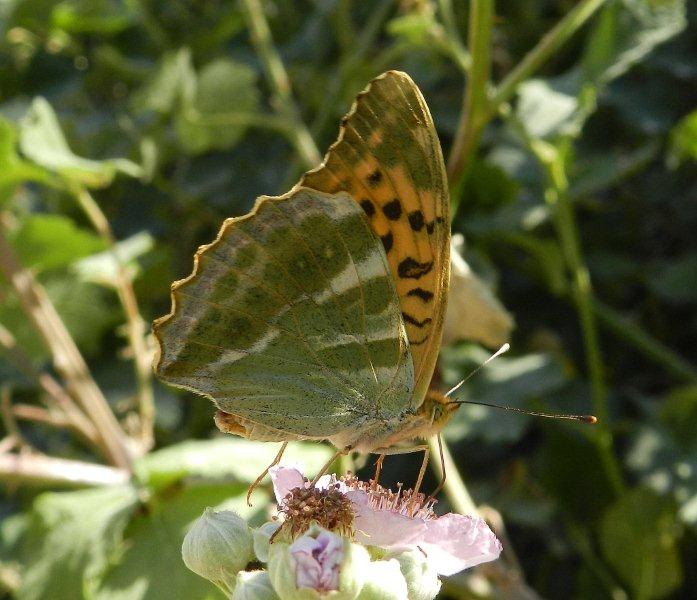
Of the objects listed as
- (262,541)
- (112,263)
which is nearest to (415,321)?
(262,541)

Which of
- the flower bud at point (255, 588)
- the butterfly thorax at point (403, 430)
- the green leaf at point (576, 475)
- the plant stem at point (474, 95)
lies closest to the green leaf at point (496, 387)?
the green leaf at point (576, 475)

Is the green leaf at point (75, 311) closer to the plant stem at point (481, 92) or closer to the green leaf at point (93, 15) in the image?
the green leaf at point (93, 15)

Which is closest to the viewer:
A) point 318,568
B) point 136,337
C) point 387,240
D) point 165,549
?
point 318,568

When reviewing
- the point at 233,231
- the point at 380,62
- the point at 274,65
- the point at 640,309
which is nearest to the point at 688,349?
the point at 640,309

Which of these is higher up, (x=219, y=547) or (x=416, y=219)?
(x=416, y=219)

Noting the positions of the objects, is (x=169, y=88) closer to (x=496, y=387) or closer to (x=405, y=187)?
(x=496, y=387)

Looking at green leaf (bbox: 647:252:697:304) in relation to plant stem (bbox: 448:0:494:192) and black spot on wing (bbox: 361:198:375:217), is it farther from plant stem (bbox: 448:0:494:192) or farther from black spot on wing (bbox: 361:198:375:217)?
black spot on wing (bbox: 361:198:375:217)

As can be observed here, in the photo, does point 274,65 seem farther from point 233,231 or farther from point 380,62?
point 233,231
